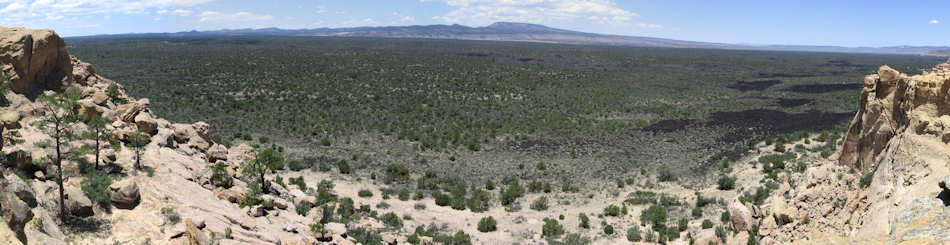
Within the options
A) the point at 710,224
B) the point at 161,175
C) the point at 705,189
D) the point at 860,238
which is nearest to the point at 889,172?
Answer: the point at 860,238

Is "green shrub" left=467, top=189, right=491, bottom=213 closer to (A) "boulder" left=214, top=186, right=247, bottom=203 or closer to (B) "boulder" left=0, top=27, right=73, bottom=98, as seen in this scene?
(A) "boulder" left=214, top=186, right=247, bottom=203

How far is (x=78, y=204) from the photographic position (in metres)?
10.0

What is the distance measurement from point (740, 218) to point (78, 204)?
16.3 meters

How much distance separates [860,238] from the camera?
8656 mm

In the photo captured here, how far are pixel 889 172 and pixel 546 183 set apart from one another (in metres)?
14.5

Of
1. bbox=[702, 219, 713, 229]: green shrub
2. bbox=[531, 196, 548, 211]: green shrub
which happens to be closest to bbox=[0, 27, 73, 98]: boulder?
bbox=[531, 196, 548, 211]: green shrub

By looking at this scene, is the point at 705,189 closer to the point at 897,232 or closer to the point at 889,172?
the point at 889,172

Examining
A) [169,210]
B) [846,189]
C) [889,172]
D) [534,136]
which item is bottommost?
[534,136]

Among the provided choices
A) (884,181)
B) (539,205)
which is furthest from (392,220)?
(884,181)

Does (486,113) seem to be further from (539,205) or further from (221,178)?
(221,178)

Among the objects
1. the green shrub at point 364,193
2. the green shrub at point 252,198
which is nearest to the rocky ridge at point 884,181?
the green shrub at point 252,198

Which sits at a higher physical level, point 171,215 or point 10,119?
point 10,119

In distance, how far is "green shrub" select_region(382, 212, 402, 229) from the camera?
17516mm

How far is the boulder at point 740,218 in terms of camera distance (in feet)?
43.5
